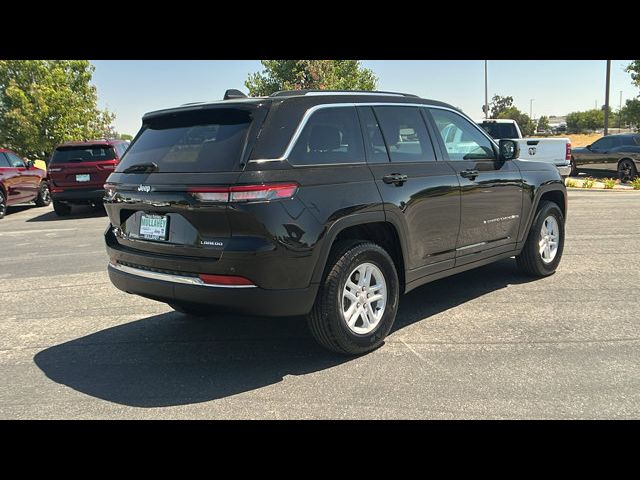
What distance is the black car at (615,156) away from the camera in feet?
57.6

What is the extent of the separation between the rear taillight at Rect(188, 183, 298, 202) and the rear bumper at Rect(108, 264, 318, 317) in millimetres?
571

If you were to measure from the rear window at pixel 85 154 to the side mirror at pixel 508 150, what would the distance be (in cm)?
1015

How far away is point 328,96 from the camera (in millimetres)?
4066

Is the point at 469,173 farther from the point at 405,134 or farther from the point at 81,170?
the point at 81,170

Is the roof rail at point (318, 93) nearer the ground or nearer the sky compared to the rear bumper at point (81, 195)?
nearer the sky

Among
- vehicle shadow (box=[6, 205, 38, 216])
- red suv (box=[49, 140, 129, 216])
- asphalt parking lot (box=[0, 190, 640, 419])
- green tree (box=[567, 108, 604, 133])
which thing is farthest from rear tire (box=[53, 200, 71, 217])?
green tree (box=[567, 108, 604, 133])

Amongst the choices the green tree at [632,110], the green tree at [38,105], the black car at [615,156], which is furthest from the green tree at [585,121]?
the green tree at [38,105]

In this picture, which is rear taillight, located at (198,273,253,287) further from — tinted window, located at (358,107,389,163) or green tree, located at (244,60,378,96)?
Result: green tree, located at (244,60,378,96)

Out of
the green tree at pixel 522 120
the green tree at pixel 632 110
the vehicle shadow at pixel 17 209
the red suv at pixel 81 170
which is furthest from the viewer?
the green tree at pixel 522 120

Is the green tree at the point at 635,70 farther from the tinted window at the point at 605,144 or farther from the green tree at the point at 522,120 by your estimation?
the green tree at the point at 522,120

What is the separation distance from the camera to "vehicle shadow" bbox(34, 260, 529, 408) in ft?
11.7

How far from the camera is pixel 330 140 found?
12.9 feet

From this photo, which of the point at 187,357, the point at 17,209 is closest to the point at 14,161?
the point at 17,209
